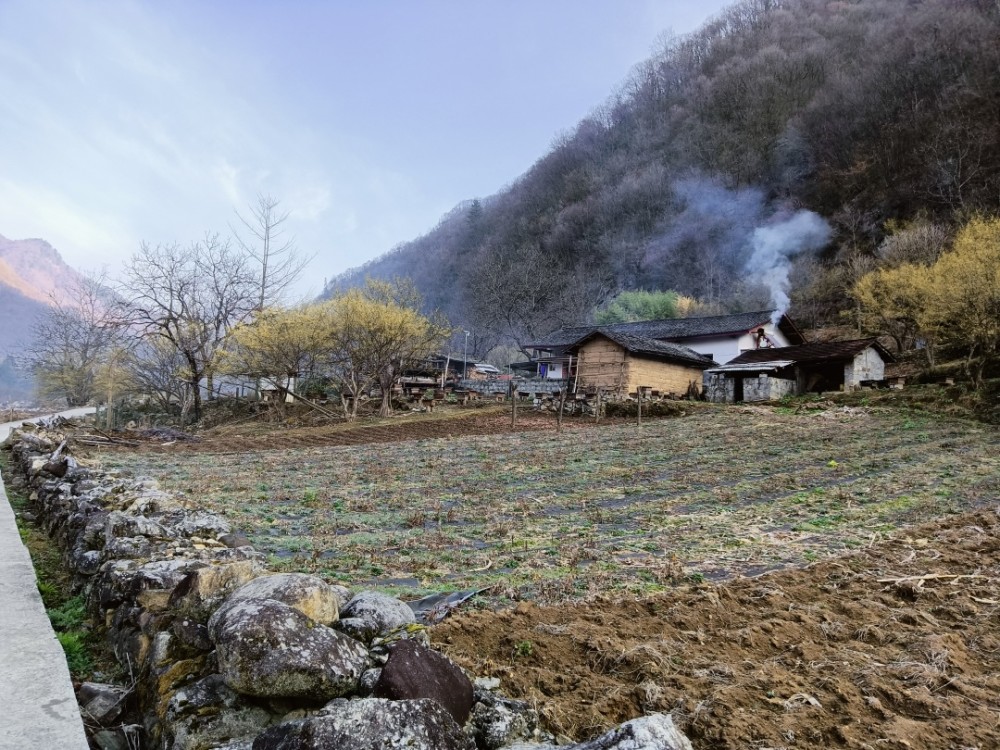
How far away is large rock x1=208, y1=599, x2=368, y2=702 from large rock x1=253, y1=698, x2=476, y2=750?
346mm

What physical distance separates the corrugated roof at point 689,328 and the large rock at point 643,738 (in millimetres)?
32579

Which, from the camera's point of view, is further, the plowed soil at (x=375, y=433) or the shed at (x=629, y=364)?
the shed at (x=629, y=364)

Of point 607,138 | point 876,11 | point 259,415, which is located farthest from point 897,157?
point 259,415

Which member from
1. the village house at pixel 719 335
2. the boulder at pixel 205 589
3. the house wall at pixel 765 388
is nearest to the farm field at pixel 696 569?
the boulder at pixel 205 589

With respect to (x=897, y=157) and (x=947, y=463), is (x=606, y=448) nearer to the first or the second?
(x=947, y=463)

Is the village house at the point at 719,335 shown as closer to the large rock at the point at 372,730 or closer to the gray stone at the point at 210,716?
the gray stone at the point at 210,716

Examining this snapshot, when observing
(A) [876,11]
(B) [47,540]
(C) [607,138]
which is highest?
(A) [876,11]

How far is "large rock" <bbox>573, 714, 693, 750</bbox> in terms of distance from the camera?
185 centimetres

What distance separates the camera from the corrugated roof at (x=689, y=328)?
36469mm

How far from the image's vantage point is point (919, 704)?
2.76m

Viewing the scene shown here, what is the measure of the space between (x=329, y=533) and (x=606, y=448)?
9.28 m

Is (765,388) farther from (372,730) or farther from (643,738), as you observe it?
(372,730)

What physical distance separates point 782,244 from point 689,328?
2358 centimetres

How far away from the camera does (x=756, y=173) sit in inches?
2611
